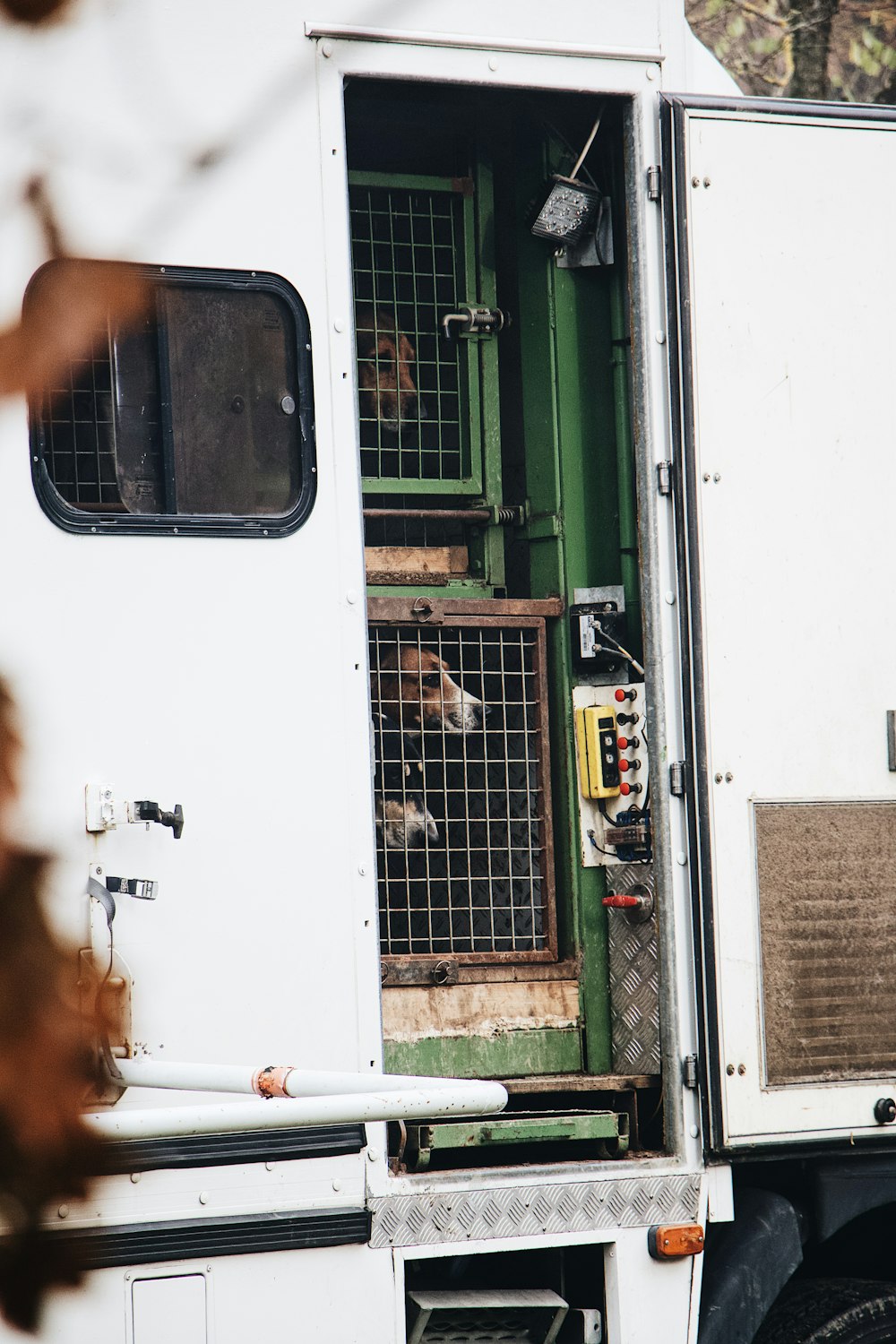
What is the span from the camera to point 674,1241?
3322 millimetres

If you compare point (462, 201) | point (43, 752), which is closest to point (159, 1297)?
point (43, 752)

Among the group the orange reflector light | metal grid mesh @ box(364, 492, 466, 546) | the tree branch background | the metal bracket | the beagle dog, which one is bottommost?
the orange reflector light

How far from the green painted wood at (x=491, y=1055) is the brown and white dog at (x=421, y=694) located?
731 mm

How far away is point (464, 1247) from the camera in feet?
10.5

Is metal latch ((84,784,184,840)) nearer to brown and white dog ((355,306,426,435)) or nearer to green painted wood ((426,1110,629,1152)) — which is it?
green painted wood ((426,1110,629,1152))

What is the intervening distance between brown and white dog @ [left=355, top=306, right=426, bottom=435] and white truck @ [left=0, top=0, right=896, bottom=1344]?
0.05 feet

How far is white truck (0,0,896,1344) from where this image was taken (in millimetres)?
2941

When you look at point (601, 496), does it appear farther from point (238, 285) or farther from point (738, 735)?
point (238, 285)

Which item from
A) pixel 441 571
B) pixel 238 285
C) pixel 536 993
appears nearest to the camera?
pixel 238 285

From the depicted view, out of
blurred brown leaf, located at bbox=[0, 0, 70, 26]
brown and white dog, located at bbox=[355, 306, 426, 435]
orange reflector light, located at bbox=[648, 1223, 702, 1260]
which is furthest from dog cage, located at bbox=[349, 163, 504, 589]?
blurred brown leaf, located at bbox=[0, 0, 70, 26]

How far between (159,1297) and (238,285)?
6.38ft

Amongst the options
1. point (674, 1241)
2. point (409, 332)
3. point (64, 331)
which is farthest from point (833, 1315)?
point (64, 331)

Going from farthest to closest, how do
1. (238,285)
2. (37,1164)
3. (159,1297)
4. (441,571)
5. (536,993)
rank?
(441,571)
(536,993)
(238,285)
(159,1297)
(37,1164)

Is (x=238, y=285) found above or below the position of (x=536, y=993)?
above
